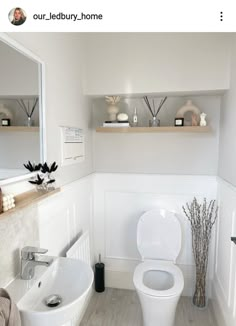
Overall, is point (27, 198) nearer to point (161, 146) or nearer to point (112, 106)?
point (112, 106)

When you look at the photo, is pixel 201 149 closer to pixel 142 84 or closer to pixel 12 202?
pixel 142 84

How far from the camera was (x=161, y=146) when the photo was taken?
2.31 metres

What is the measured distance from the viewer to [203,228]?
7.11ft

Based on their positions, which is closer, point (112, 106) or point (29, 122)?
point (29, 122)

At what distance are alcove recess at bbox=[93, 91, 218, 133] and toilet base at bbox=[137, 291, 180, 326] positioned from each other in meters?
1.36

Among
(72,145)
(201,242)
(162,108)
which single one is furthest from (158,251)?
(162,108)

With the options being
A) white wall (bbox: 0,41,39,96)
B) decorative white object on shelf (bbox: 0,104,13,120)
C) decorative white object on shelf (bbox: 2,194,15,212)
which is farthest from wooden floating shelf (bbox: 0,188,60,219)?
white wall (bbox: 0,41,39,96)

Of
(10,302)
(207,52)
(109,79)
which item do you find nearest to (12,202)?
(10,302)

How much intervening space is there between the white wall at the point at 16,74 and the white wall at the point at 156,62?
87cm

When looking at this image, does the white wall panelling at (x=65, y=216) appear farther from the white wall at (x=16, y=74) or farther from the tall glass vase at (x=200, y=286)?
the tall glass vase at (x=200, y=286)

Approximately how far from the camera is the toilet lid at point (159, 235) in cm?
212

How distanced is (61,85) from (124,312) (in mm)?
2039

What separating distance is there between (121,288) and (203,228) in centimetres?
110

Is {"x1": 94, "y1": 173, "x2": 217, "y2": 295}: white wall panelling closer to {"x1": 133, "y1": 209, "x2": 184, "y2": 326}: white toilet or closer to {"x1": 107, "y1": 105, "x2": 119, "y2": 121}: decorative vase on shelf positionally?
{"x1": 133, "y1": 209, "x2": 184, "y2": 326}: white toilet
